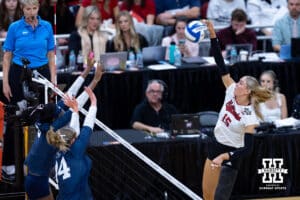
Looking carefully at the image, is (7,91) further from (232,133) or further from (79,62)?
(232,133)

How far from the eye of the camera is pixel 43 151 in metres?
10.9

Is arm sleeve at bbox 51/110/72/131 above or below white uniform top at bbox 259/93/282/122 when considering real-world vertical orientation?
above

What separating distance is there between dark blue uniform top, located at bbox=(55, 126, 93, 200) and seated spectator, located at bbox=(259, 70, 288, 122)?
3738 mm

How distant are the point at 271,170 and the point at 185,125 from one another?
1.18 m

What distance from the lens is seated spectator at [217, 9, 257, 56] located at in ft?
50.3

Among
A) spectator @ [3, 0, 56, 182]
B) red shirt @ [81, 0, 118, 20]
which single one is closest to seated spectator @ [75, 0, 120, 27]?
red shirt @ [81, 0, 118, 20]

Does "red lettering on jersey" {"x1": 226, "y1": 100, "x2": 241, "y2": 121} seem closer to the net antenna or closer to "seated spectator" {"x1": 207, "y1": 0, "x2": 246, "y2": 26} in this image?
the net antenna

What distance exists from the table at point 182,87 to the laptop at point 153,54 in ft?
1.71

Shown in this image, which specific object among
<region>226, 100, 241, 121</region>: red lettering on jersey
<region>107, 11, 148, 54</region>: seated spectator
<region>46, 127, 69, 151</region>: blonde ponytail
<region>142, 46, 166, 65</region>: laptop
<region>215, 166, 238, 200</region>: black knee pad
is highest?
<region>107, 11, 148, 54</region>: seated spectator

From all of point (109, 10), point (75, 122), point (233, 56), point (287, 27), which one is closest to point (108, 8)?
point (109, 10)

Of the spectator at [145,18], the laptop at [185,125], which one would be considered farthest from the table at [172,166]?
the spectator at [145,18]

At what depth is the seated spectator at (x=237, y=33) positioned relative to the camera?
15.3 meters

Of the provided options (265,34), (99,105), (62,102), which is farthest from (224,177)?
(265,34)

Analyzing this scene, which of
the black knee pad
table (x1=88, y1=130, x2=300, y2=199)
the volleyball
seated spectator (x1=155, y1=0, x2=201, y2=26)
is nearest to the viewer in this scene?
the black knee pad
